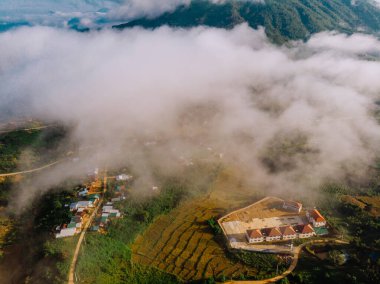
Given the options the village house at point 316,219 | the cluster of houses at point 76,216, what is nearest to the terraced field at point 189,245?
the cluster of houses at point 76,216

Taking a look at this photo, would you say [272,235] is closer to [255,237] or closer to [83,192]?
[255,237]

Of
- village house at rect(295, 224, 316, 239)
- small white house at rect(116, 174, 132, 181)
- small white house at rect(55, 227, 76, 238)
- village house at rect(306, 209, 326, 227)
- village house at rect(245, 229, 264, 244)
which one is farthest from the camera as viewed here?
small white house at rect(116, 174, 132, 181)

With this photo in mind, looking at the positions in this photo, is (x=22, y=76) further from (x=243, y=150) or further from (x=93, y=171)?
(x=243, y=150)

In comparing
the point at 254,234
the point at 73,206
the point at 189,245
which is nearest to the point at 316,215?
the point at 254,234

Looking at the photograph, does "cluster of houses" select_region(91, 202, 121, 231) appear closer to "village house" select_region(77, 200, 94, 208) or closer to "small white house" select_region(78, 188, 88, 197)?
"village house" select_region(77, 200, 94, 208)

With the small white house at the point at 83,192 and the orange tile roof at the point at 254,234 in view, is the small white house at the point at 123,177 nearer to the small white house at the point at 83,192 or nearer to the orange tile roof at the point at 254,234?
the small white house at the point at 83,192

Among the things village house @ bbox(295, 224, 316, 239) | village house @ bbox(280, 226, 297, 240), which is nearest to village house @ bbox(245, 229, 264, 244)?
village house @ bbox(280, 226, 297, 240)
